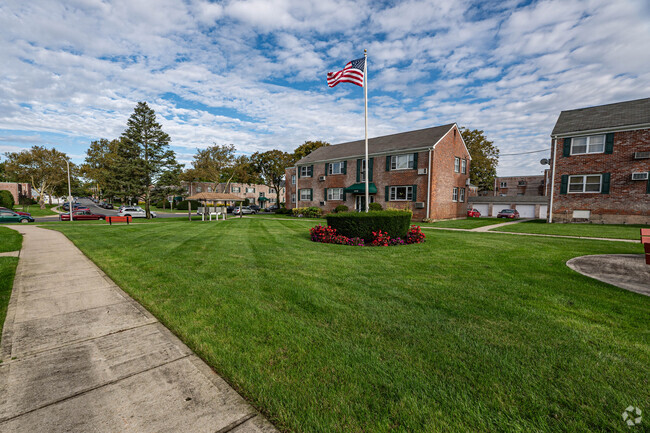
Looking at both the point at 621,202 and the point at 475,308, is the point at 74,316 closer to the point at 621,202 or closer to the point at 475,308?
the point at 475,308

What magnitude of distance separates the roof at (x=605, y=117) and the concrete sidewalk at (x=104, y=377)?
2636 cm

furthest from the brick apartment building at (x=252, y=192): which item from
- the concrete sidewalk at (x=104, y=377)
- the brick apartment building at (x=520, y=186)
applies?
the concrete sidewalk at (x=104, y=377)

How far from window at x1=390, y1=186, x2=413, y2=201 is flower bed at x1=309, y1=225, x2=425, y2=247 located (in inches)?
530

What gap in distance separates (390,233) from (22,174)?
199 ft

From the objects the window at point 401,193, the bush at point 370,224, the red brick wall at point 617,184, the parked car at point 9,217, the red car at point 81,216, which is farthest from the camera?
the red car at point 81,216

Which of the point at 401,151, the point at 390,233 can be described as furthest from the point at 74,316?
the point at 401,151

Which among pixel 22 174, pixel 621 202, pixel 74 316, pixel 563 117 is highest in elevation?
pixel 563 117

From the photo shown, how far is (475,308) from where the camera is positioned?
4059 mm

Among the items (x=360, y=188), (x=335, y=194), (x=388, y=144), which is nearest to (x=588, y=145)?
(x=388, y=144)

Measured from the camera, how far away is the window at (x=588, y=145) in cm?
1904

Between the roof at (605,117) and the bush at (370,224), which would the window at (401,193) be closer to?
the roof at (605,117)

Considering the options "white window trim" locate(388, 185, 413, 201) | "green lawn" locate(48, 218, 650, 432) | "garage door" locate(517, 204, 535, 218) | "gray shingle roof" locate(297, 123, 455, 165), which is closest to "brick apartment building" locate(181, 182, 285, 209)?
"gray shingle roof" locate(297, 123, 455, 165)

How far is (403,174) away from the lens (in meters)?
24.0

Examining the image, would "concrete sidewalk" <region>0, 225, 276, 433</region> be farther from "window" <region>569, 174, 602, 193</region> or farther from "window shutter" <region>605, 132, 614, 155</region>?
"window shutter" <region>605, 132, 614, 155</region>
